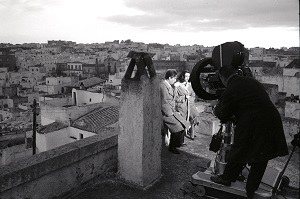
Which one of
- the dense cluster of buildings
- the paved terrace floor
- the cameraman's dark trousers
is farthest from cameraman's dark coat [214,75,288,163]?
the dense cluster of buildings

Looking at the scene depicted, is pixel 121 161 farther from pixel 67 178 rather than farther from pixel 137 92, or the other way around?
pixel 137 92

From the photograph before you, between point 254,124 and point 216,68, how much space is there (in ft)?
3.33

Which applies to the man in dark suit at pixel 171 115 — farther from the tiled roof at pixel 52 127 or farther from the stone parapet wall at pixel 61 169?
the tiled roof at pixel 52 127

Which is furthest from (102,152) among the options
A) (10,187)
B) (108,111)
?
(108,111)

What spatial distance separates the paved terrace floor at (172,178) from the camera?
14.1 feet

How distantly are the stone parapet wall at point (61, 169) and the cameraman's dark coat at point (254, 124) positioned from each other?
83.3 inches

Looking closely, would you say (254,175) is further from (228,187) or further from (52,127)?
(52,127)

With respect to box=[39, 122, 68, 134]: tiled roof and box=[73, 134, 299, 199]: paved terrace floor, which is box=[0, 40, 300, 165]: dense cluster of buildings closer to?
box=[39, 122, 68, 134]: tiled roof

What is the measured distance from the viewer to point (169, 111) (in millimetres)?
5910

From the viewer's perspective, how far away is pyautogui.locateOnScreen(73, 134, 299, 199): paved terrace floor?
429 cm

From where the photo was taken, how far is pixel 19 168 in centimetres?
360

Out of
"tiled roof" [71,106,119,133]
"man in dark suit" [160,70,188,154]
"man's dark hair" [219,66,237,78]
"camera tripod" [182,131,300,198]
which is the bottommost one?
"tiled roof" [71,106,119,133]

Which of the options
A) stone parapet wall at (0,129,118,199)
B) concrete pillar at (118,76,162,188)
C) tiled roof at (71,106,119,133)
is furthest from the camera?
tiled roof at (71,106,119,133)

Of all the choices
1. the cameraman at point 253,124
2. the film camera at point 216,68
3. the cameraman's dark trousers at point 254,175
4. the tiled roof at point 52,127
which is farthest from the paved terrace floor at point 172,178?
the tiled roof at point 52,127
